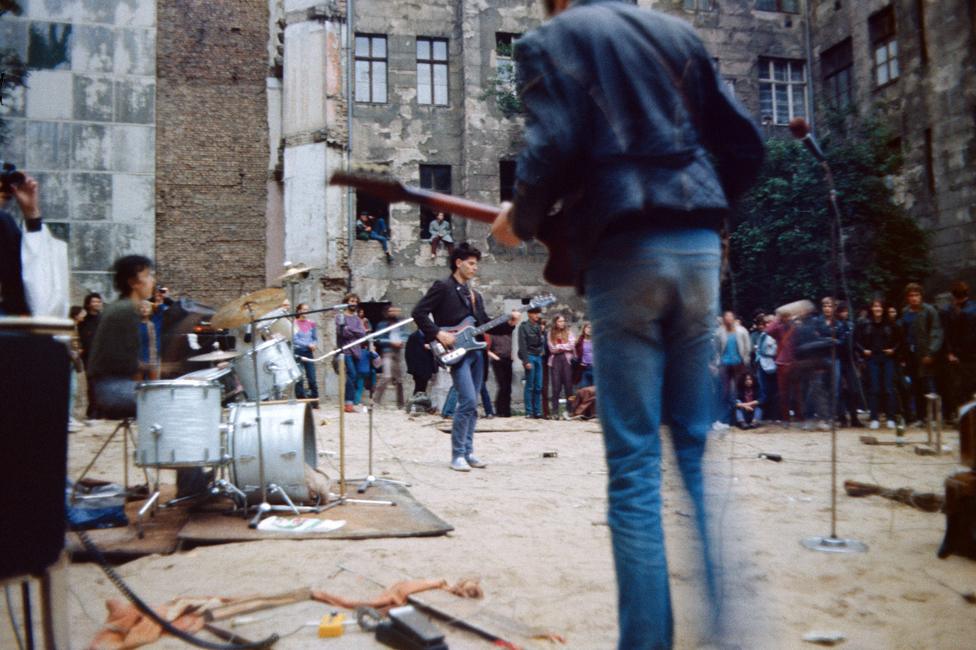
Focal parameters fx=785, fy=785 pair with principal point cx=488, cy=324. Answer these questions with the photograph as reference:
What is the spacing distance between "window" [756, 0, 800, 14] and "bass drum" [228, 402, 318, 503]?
23243 mm

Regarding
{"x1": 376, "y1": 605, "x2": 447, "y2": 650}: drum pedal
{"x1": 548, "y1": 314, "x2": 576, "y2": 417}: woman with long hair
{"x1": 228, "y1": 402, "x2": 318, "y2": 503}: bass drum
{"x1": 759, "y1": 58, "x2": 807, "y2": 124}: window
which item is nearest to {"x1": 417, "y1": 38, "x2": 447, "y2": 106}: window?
{"x1": 759, "y1": 58, "x2": 807, "y2": 124}: window

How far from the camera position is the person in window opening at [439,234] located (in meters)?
21.2

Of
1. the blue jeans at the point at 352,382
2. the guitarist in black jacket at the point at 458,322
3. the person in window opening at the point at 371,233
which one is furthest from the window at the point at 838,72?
the guitarist in black jacket at the point at 458,322

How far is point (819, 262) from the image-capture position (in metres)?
19.1

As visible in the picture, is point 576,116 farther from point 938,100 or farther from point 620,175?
point 938,100

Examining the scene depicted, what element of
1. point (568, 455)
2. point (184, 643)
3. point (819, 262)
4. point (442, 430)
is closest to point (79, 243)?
point (442, 430)

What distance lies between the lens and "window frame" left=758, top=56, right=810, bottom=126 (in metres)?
24.2

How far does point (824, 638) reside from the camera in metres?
2.89

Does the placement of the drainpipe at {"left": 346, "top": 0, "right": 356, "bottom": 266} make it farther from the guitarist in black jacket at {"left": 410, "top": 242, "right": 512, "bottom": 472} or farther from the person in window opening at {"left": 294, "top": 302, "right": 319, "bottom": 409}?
the guitarist in black jacket at {"left": 410, "top": 242, "right": 512, "bottom": 472}

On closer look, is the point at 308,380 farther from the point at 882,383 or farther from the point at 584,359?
the point at 882,383

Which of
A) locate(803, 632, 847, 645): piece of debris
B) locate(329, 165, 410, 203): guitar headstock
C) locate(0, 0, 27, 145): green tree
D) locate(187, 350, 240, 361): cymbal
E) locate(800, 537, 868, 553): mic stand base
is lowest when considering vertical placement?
locate(800, 537, 868, 553): mic stand base

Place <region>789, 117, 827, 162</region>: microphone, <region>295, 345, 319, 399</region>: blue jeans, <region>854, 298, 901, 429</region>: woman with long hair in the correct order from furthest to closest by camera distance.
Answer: <region>295, 345, 319, 399</region>: blue jeans → <region>854, 298, 901, 429</region>: woman with long hair → <region>789, 117, 827, 162</region>: microphone

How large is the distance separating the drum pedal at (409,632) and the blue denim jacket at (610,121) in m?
1.49

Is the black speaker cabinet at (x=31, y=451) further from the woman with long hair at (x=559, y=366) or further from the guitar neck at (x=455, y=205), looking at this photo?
the woman with long hair at (x=559, y=366)
